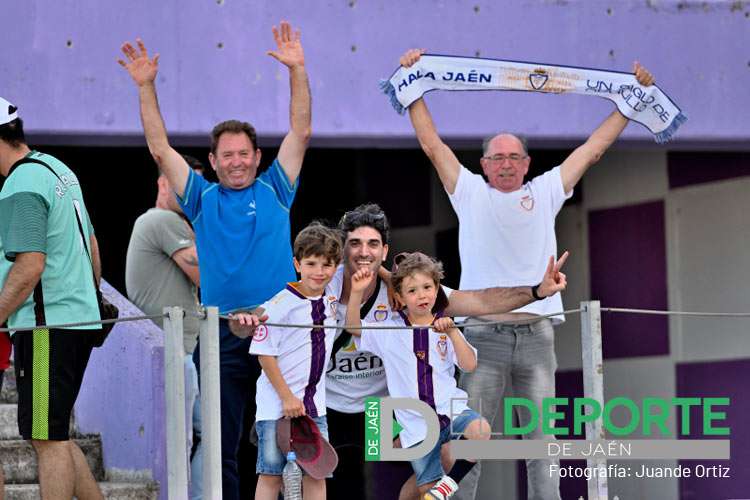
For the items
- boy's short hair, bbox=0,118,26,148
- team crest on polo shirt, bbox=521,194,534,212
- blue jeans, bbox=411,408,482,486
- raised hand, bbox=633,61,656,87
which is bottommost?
blue jeans, bbox=411,408,482,486

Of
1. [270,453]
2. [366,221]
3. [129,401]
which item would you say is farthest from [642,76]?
[129,401]

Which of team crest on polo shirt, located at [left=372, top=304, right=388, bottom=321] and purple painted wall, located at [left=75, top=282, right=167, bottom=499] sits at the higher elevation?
team crest on polo shirt, located at [left=372, top=304, right=388, bottom=321]

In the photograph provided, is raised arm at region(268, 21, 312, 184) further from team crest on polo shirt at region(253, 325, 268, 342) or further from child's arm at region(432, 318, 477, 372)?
child's arm at region(432, 318, 477, 372)

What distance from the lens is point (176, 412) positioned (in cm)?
521

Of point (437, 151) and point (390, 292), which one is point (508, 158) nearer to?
point (437, 151)

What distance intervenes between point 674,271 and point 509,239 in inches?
153

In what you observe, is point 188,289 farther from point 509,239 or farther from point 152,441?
point 509,239

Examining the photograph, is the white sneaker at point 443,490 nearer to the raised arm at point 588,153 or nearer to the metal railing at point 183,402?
the metal railing at point 183,402

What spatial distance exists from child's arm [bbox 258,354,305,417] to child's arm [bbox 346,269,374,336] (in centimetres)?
43

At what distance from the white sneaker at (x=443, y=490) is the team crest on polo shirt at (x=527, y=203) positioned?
1488 millimetres

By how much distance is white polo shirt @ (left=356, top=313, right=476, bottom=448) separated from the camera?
587cm

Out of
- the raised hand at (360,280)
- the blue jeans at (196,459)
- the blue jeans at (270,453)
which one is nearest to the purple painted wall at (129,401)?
Result: the blue jeans at (196,459)

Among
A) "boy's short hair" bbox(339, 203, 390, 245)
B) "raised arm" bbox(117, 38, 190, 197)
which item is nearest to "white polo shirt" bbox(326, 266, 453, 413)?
"boy's short hair" bbox(339, 203, 390, 245)

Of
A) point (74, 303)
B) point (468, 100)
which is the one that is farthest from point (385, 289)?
point (468, 100)
